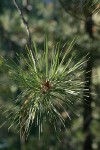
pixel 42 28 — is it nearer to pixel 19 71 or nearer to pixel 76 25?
pixel 76 25

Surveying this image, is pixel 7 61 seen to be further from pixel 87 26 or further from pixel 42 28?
pixel 42 28

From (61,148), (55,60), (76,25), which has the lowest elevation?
(61,148)

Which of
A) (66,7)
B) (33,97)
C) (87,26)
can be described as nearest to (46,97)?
(33,97)

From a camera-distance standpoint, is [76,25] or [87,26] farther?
[76,25]

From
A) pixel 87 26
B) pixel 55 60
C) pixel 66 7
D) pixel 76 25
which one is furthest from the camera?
pixel 76 25

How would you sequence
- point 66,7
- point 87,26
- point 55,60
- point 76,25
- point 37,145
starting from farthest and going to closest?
point 76,25 → point 87,26 → point 37,145 → point 66,7 → point 55,60

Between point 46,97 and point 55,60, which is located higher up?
point 55,60

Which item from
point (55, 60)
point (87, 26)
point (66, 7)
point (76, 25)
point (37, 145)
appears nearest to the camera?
point (55, 60)

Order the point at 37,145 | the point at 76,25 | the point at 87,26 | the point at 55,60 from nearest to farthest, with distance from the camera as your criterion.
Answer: the point at 55,60 → the point at 37,145 → the point at 87,26 → the point at 76,25

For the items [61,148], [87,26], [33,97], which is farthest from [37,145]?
[33,97]

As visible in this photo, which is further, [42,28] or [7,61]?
[42,28]
